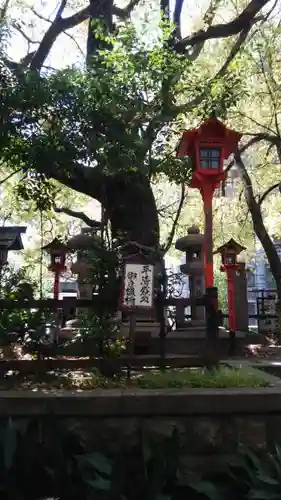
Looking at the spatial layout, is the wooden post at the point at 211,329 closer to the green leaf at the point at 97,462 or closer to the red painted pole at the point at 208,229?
the green leaf at the point at 97,462

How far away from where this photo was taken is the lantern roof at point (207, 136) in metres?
7.19

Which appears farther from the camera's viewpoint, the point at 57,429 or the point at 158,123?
the point at 158,123

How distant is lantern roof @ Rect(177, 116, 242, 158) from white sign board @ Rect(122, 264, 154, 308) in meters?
2.96

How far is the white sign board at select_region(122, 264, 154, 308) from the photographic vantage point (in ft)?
15.7

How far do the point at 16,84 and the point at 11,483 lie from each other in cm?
386

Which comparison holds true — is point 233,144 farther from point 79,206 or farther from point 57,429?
point 79,206

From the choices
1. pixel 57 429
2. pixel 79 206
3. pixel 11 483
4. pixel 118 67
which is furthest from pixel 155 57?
pixel 79 206

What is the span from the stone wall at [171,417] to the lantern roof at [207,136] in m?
4.13

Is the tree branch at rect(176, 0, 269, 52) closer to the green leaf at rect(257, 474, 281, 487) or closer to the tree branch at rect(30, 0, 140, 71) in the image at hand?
the tree branch at rect(30, 0, 140, 71)

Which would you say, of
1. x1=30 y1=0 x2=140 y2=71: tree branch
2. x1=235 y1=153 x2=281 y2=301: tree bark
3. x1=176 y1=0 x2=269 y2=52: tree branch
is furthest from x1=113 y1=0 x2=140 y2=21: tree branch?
x1=235 y1=153 x2=281 y2=301: tree bark

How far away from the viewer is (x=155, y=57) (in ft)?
19.4

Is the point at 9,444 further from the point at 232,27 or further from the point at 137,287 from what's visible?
the point at 232,27

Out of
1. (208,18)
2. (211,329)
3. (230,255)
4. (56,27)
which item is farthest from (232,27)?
(211,329)

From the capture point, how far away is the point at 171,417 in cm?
414
